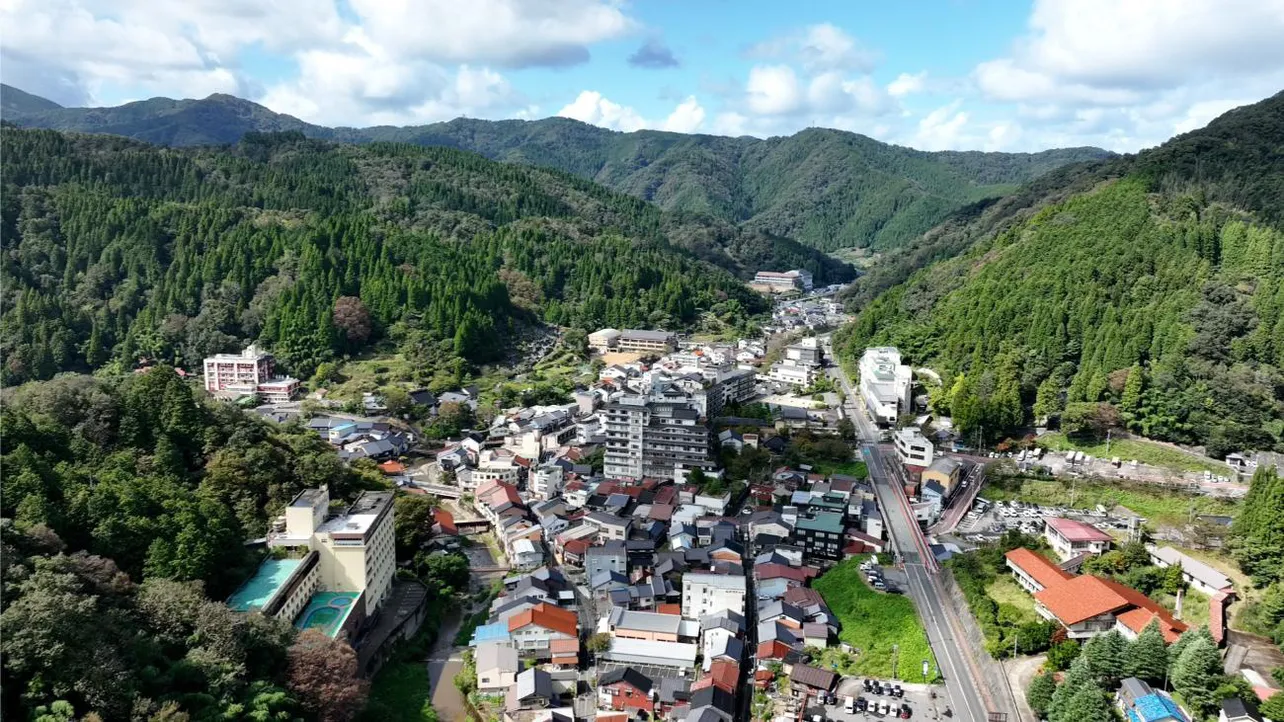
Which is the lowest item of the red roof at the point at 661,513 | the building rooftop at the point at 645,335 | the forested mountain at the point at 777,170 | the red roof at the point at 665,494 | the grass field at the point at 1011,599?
the grass field at the point at 1011,599

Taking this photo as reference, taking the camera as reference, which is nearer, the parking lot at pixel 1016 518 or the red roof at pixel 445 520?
the parking lot at pixel 1016 518

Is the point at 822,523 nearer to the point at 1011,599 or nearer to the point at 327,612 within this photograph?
the point at 1011,599

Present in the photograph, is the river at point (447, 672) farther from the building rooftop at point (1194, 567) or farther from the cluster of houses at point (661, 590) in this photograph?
the building rooftop at point (1194, 567)

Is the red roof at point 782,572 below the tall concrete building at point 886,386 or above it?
below

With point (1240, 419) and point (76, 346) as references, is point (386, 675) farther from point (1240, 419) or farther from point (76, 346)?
point (76, 346)

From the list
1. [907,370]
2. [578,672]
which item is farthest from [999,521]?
[578,672]

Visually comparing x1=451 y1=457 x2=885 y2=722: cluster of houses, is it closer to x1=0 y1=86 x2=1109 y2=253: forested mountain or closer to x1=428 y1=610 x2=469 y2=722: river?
x1=428 y1=610 x2=469 y2=722: river

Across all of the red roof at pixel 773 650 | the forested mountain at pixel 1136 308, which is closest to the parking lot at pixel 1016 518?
the forested mountain at pixel 1136 308

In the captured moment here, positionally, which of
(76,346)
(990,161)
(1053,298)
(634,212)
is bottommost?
(76,346)
